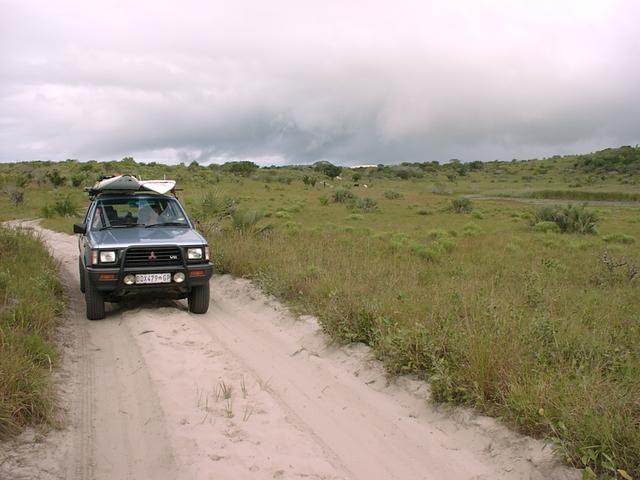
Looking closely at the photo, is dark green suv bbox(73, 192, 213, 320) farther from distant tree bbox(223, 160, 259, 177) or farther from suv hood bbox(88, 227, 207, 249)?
distant tree bbox(223, 160, 259, 177)

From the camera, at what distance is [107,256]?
721cm

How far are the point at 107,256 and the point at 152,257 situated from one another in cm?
59

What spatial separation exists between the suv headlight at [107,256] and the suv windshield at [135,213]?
1.32m

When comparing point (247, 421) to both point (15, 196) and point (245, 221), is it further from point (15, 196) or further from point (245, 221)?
point (15, 196)

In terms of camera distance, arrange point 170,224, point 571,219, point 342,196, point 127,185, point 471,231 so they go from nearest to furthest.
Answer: point 170,224 → point 127,185 → point 471,231 → point 571,219 → point 342,196

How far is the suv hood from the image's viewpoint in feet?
24.3

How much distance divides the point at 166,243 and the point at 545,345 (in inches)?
202

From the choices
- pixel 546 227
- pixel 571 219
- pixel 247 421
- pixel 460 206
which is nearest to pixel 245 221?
pixel 247 421

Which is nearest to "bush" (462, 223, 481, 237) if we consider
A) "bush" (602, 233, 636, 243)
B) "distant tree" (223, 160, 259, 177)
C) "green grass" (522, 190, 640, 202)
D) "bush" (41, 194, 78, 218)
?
"bush" (602, 233, 636, 243)

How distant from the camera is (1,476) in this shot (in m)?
3.57

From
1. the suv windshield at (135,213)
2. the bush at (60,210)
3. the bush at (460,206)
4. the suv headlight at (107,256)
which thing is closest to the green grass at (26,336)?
the suv headlight at (107,256)

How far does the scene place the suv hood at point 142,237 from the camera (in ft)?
24.3

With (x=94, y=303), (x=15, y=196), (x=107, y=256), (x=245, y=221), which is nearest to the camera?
(x=107, y=256)

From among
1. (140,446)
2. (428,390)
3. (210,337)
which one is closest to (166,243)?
(210,337)
